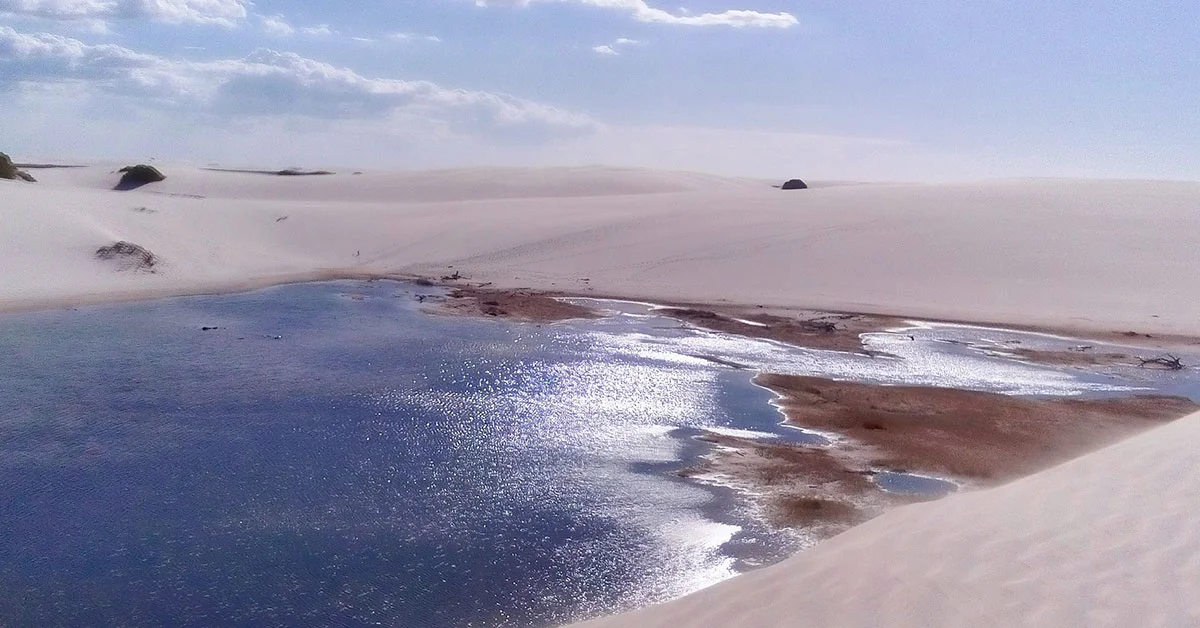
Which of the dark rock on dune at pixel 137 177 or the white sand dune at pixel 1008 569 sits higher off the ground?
the dark rock on dune at pixel 137 177

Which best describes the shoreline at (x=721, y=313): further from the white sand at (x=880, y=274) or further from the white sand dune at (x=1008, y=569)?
the white sand dune at (x=1008, y=569)

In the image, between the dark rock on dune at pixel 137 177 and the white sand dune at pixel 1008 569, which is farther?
the dark rock on dune at pixel 137 177

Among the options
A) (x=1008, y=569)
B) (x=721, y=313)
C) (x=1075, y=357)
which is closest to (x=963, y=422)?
(x=1075, y=357)

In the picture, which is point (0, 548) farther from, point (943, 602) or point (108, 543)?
point (943, 602)

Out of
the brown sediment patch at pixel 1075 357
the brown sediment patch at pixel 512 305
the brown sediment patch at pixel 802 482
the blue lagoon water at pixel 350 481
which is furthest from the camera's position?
the brown sediment patch at pixel 512 305

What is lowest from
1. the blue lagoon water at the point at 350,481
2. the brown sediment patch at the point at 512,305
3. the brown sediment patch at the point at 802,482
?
the blue lagoon water at the point at 350,481

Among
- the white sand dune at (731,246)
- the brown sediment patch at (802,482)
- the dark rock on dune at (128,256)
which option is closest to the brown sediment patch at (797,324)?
the white sand dune at (731,246)

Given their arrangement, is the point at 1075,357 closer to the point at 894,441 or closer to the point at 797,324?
the point at 797,324

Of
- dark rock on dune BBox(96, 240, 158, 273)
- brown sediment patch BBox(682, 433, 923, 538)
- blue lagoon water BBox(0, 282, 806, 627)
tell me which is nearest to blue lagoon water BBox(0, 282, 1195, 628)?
blue lagoon water BBox(0, 282, 806, 627)
